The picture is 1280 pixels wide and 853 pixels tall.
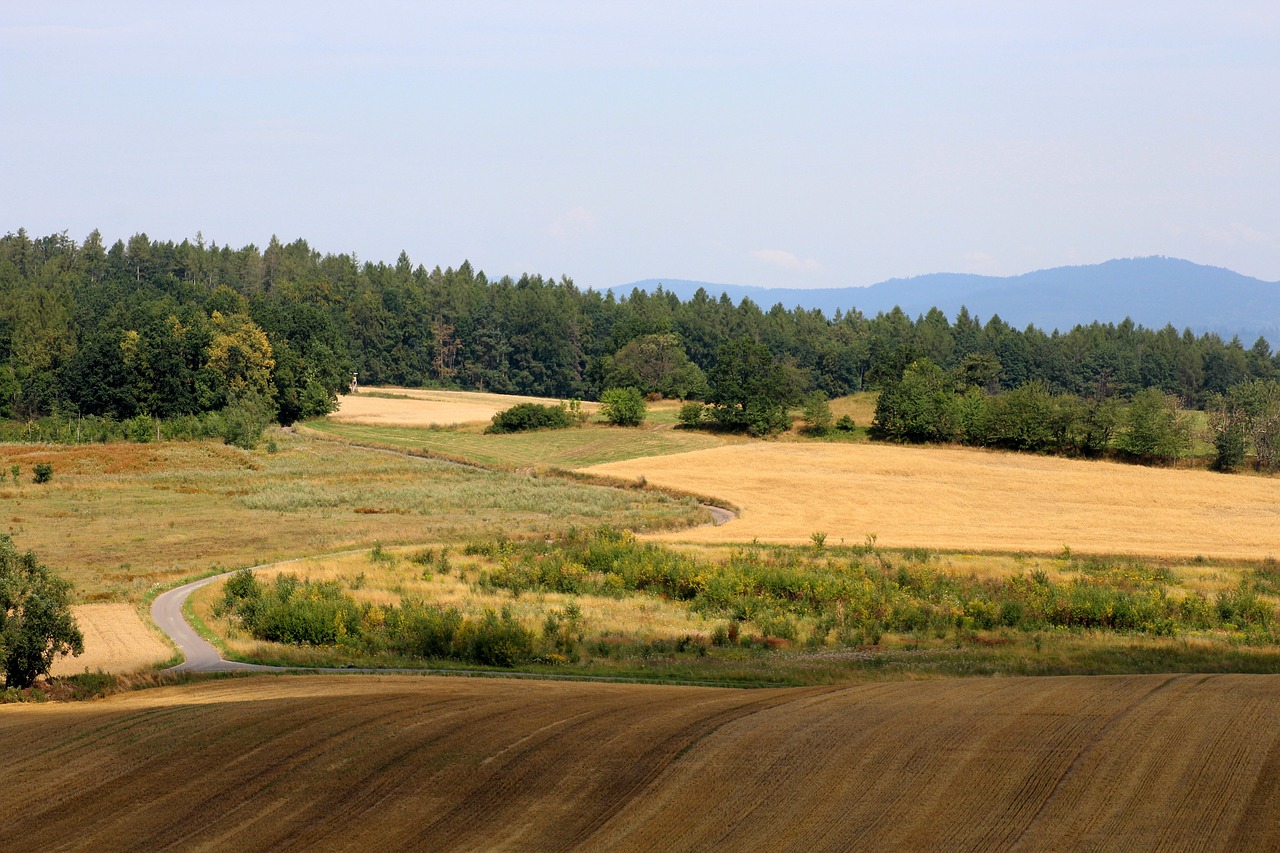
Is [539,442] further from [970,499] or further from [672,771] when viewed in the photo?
[672,771]

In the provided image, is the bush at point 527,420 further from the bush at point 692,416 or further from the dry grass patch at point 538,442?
the bush at point 692,416

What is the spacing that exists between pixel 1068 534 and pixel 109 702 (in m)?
50.1

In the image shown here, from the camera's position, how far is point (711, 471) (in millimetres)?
87375

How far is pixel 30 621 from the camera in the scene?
29.2 metres

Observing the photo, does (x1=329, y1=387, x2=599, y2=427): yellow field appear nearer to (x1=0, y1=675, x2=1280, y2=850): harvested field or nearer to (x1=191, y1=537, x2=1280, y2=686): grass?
(x1=191, y1=537, x2=1280, y2=686): grass

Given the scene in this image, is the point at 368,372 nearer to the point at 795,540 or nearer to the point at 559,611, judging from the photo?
the point at 795,540

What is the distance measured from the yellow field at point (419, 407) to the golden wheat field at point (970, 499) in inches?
1585

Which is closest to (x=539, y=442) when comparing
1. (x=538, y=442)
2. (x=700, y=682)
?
(x=538, y=442)

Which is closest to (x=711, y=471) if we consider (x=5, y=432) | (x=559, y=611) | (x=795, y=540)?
(x=795, y=540)

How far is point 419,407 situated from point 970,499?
81263 millimetres

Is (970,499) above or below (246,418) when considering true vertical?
below

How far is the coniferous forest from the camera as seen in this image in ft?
396

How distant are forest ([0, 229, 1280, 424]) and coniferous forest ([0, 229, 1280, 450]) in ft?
0.78

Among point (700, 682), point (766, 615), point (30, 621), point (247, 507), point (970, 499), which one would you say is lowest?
point (247, 507)
